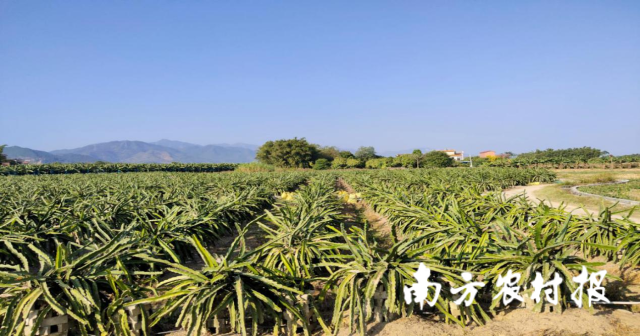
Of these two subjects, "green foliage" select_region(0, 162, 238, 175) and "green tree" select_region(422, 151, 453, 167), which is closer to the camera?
"green foliage" select_region(0, 162, 238, 175)

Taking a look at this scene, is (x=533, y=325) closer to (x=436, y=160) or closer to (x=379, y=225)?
(x=379, y=225)

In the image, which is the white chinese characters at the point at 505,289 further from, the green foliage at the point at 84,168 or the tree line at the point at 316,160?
the green foliage at the point at 84,168

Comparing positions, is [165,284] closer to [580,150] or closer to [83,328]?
[83,328]

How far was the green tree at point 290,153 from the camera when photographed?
207 feet

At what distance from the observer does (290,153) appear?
63.2 m

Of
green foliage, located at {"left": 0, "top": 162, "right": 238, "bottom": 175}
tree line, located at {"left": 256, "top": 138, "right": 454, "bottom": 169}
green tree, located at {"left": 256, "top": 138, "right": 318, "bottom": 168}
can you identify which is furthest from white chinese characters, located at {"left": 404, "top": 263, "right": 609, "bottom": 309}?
green tree, located at {"left": 256, "top": 138, "right": 318, "bottom": 168}

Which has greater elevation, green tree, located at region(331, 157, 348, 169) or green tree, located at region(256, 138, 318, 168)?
green tree, located at region(256, 138, 318, 168)

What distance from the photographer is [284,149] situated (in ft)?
208

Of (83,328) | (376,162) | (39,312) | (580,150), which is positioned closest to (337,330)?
(83,328)

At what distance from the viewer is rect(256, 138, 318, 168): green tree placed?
6322cm

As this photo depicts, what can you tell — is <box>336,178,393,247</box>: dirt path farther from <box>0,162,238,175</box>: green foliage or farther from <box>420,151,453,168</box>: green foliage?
<box>0,162,238,175</box>: green foliage

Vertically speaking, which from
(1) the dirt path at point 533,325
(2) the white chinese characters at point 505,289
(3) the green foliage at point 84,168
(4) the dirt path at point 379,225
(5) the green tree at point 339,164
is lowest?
(4) the dirt path at point 379,225

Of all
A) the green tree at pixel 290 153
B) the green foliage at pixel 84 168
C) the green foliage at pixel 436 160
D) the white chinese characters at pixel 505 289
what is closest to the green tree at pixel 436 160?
the green foliage at pixel 436 160

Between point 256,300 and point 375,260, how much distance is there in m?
1.09
